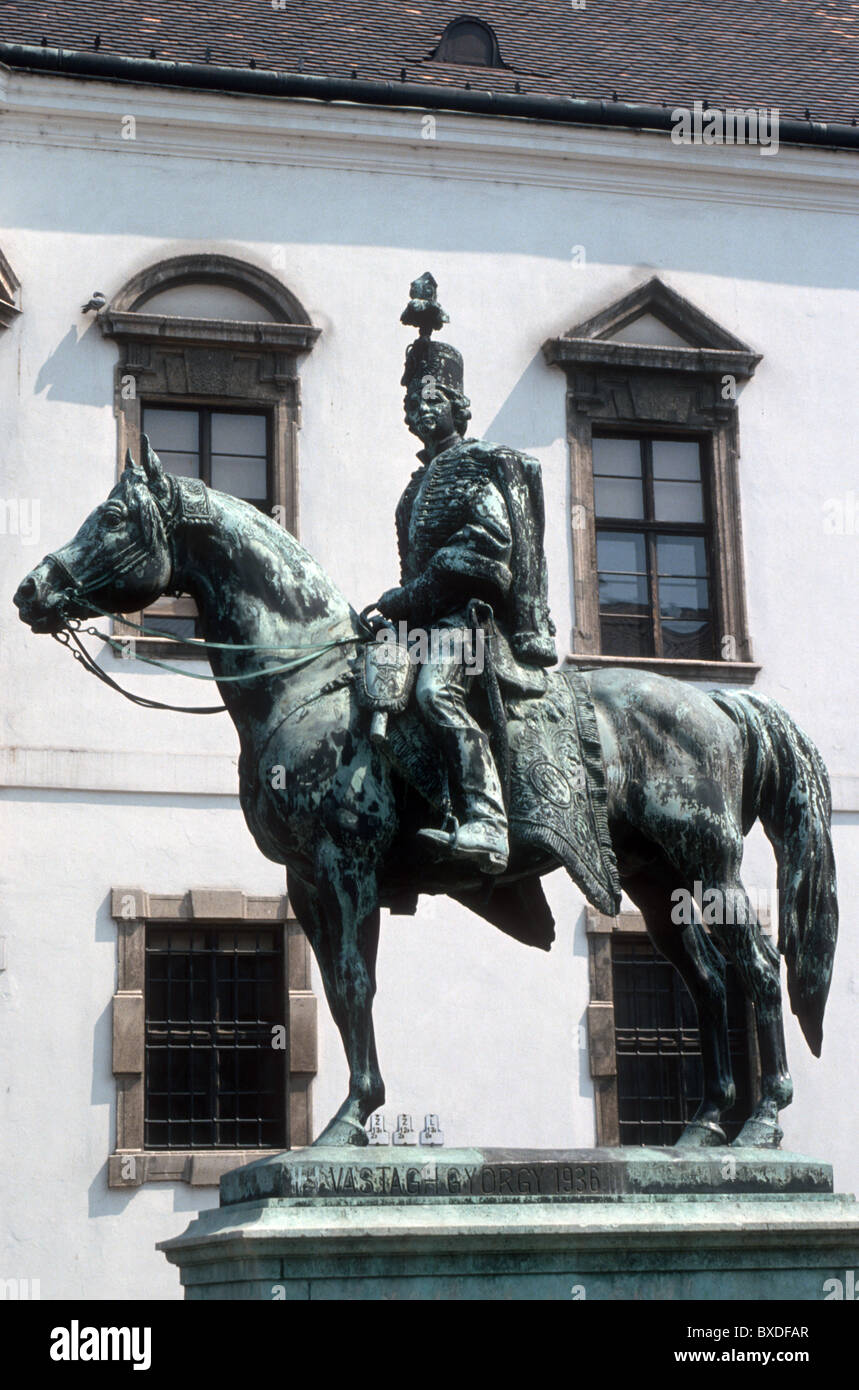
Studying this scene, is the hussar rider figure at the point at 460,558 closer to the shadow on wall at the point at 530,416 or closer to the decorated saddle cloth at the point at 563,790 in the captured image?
the decorated saddle cloth at the point at 563,790

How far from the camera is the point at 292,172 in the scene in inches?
643

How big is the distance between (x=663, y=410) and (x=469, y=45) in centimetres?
361

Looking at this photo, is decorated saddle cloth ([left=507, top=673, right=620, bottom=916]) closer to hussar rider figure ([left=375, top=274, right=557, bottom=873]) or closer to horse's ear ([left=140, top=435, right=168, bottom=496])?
hussar rider figure ([left=375, top=274, right=557, bottom=873])

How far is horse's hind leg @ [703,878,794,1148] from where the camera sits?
8.27 metres

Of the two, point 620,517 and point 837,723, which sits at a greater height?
point 620,517

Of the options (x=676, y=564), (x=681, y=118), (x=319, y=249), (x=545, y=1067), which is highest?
(x=681, y=118)

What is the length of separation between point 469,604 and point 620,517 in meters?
8.30

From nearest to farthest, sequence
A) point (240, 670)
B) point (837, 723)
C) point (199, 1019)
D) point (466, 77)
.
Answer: point (240, 670)
point (199, 1019)
point (837, 723)
point (466, 77)

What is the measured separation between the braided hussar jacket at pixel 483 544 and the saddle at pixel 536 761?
215 mm

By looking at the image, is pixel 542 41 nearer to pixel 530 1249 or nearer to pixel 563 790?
pixel 563 790

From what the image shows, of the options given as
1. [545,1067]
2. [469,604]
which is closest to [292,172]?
[545,1067]

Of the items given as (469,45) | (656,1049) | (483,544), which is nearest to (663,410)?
(469,45)

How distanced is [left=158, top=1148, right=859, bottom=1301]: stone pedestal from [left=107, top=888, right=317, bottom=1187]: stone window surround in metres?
6.33
